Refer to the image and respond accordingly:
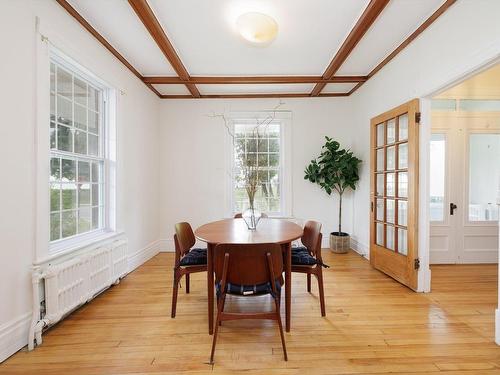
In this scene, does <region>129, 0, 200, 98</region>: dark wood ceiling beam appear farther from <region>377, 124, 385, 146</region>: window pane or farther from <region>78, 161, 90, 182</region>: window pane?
<region>377, 124, 385, 146</region>: window pane

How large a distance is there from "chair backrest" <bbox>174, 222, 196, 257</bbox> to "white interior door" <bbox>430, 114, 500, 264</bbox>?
11.8 feet

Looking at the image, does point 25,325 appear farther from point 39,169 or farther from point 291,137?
point 291,137

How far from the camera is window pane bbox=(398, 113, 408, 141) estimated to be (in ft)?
10.2

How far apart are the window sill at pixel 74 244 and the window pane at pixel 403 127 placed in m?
3.77

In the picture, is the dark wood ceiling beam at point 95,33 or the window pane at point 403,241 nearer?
the dark wood ceiling beam at point 95,33

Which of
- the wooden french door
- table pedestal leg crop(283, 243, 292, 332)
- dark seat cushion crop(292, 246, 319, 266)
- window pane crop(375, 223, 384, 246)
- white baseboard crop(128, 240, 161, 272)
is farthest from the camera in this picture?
white baseboard crop(128, 240, 161, 272)

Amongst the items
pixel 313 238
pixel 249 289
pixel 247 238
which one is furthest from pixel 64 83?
pixel 313 238

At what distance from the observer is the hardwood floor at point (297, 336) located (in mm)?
1811

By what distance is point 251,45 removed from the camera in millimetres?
2990

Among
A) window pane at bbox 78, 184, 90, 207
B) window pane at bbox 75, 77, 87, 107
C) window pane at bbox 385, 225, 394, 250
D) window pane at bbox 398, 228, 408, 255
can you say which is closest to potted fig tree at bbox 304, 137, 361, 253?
window pane at bbox 385, 225, 394, 250

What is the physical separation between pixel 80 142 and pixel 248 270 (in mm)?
2392

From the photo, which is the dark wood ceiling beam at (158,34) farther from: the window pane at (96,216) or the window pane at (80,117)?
the window pane at (96,216)

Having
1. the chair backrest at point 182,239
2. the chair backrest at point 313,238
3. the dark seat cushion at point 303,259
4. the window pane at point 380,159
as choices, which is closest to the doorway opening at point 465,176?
the window pane at point 380,159

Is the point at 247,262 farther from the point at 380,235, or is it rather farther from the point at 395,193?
the point at 380,235
